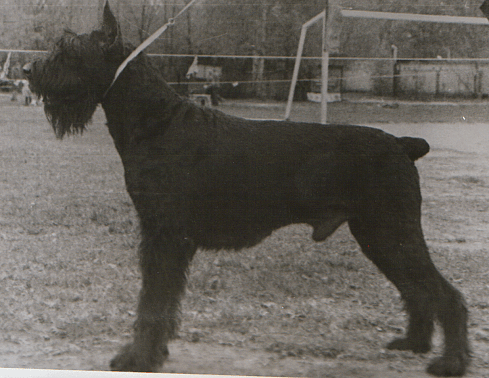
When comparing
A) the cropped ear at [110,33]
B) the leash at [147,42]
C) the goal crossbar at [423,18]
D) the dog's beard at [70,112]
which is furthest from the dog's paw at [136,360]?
the goal crossbar at [423,18]

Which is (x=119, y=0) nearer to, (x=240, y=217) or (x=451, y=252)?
(x=240, y=217)

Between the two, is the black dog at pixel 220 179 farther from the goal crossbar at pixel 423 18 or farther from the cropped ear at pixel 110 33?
Answer: the goal crossbar at pixel 423 18

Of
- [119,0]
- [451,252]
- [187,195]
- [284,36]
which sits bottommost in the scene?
[451,252]

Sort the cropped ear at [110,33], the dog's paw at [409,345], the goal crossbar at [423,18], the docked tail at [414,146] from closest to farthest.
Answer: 1. the cropped ear at [110,33]
2. the docked tail at [414,146]
3. the dog's paw at [409,345]
4. the goal crossbar at [423,18]

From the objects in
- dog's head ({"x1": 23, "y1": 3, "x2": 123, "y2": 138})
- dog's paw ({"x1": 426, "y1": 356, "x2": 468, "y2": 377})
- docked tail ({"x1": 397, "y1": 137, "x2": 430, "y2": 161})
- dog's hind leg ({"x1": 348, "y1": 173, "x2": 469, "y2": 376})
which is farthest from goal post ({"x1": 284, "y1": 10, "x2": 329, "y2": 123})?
dog's paw ({"x1": 426, "y1": 356, "x2": 468, "y2": 377})

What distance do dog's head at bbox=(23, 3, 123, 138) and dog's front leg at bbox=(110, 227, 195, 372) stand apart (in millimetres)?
742

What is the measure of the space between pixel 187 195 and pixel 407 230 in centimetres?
107

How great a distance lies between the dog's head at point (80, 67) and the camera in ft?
6.91

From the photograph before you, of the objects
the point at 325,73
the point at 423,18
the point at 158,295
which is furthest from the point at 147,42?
the point at 423,18

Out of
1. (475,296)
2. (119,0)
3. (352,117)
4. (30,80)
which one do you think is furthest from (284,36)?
(475,296)

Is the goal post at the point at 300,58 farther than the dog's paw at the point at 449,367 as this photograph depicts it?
Yes

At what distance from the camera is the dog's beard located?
87.4 inches

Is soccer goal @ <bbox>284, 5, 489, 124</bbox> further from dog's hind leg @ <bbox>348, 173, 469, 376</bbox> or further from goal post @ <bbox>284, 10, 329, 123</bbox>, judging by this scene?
dog's hind leg @ <bbox>348, 173, 469, 376</bbox>

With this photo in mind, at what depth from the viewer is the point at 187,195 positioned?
217cm
